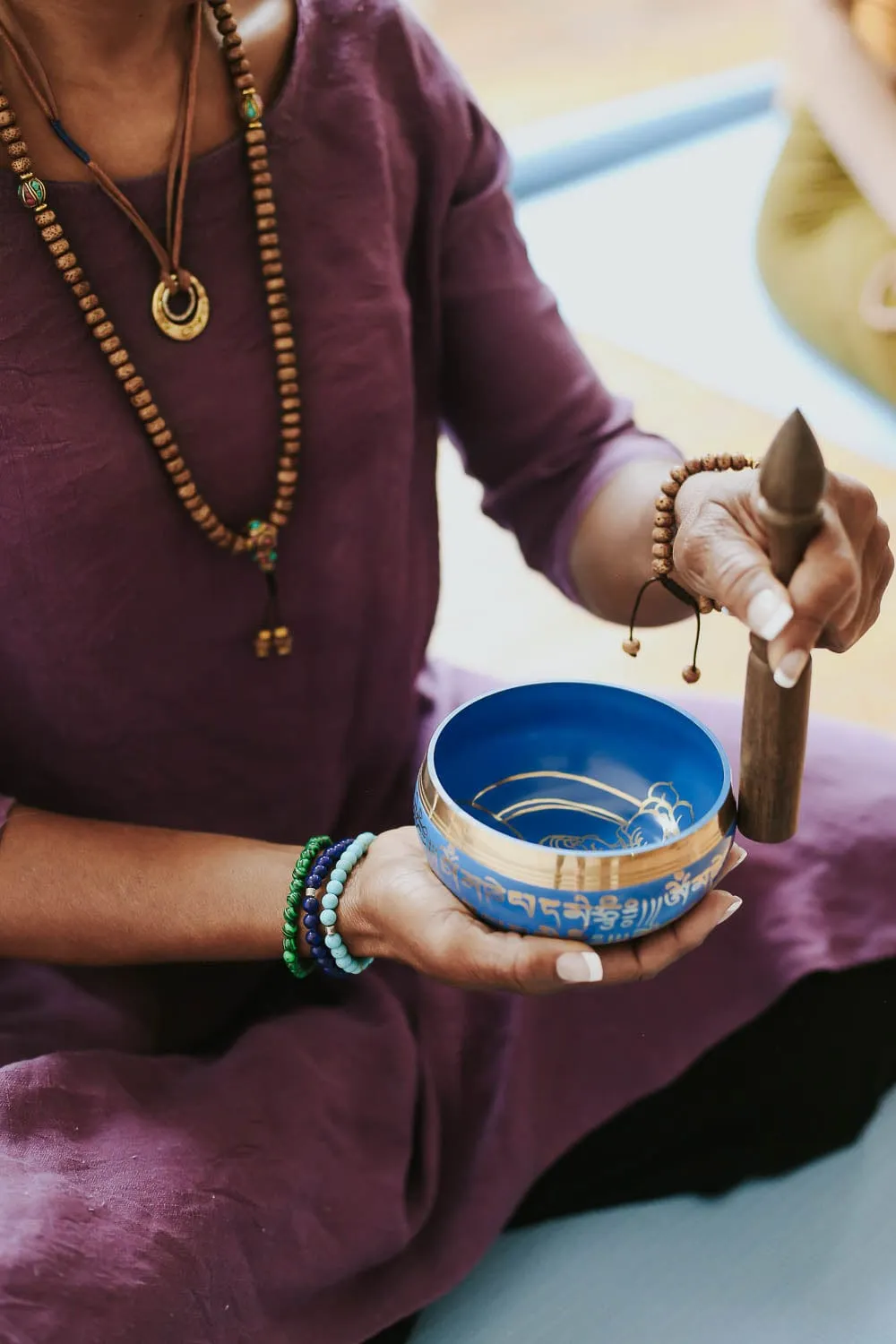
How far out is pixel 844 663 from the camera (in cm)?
164

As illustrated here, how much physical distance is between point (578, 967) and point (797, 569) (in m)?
0.21

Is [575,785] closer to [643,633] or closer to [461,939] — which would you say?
[461,939]

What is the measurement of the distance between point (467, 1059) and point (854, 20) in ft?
5.17

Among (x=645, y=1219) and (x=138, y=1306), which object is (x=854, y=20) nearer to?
(x=645, y=1219)

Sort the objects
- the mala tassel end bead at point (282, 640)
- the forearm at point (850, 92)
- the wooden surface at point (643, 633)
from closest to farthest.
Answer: the mala tassel end bead at point (282, 640) < the wooden surface at point (643, 633) < the forearm at point (850, 92)

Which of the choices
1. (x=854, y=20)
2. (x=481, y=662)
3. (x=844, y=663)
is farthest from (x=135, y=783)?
(x=854, y=20)

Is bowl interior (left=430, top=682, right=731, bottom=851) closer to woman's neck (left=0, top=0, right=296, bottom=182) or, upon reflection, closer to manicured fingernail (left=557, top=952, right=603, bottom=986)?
manicured fingernail (left=557, top=952, right=603, bottom=986)

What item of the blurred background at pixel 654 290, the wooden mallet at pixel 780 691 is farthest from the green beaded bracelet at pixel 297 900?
the blurred background at pixel 654 290

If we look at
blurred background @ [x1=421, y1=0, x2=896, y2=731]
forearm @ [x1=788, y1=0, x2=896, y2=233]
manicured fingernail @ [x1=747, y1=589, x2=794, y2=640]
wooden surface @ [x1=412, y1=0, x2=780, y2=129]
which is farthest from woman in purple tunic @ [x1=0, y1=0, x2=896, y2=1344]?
wooden surface @ [x1=412, y1=0, x2=780, y2=129]

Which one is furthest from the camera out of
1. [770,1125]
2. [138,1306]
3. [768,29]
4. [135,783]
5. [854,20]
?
[768,29]

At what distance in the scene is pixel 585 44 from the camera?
146 inches

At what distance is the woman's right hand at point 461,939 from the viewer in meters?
0.68

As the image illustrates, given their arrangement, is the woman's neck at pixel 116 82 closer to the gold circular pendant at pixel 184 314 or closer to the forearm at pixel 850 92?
the gold circular pendant at pixel 184 314

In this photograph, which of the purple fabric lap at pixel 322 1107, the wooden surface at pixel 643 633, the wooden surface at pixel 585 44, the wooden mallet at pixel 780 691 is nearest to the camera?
the wooden mallet at pixel 780 691
